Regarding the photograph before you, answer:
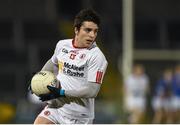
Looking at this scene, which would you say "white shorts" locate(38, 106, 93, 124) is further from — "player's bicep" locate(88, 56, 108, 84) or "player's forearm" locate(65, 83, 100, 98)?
"player's bicep" locate(88, 56, 108, 84)

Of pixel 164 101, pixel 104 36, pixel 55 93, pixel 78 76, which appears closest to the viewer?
pixel 55 93

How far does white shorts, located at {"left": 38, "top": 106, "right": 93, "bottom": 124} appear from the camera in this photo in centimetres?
788

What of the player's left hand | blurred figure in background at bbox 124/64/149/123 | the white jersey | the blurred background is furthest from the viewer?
the blurred background

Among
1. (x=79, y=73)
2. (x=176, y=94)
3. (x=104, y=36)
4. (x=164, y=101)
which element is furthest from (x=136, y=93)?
(x=79, y=73)

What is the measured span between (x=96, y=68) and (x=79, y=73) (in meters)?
0.20

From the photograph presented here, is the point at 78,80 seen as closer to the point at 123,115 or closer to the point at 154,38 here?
the point at 123,115

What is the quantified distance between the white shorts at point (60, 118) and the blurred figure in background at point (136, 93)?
12.6 m

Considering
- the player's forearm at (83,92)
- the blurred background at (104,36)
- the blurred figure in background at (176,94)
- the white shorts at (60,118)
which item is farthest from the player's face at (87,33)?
the blurred background at (104,36)

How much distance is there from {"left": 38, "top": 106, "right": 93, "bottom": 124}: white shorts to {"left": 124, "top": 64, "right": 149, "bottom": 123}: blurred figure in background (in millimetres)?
12587

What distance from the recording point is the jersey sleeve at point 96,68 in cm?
766

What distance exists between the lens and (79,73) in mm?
7789

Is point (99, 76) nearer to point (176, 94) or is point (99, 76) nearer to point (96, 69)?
point (96, 69)

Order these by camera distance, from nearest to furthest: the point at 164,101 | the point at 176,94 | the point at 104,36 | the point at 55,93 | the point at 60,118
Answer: the point at 55,93 < the point at 60,118 < the point at 176,94 < the point at 164,101 < the point at 104,36

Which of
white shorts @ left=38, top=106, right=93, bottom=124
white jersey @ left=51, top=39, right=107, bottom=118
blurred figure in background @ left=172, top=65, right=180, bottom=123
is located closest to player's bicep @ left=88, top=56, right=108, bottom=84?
white jersey @ left=51, top=39, right=107, bottom=118
